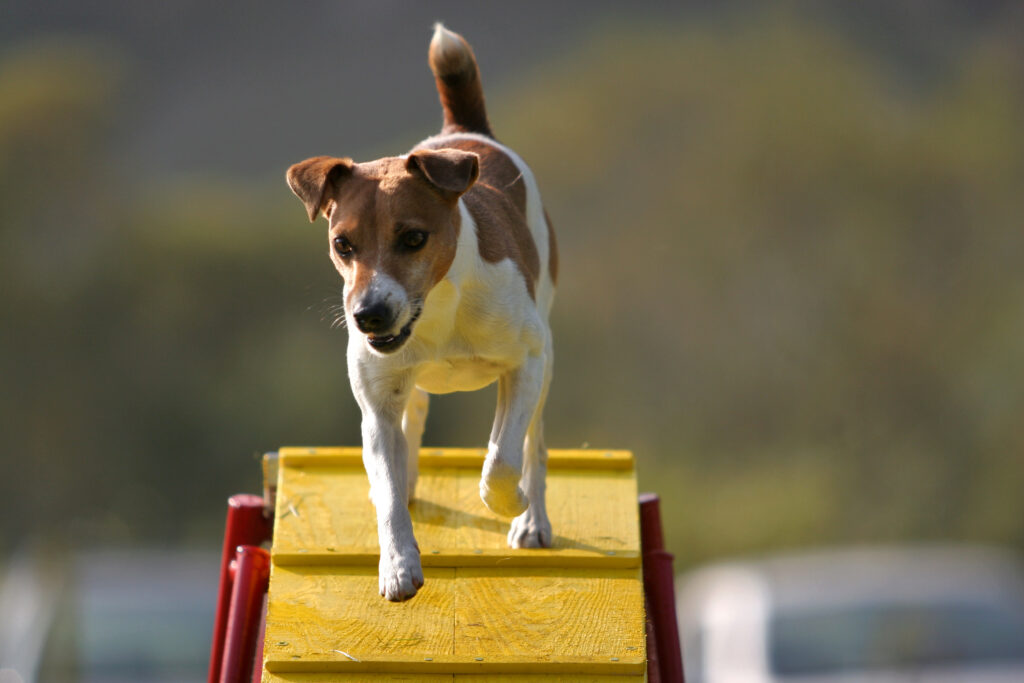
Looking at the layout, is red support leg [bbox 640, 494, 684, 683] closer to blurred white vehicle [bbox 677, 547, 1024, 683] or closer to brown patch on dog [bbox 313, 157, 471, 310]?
brown patch on dog [bbox 313, 157, 471, 310]

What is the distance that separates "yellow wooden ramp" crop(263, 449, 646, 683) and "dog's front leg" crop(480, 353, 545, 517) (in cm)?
45

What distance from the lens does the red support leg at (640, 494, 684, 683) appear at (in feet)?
18.7

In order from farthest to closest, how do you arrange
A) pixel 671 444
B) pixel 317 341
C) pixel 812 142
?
pixel 812 142
pixel 671 444
pixel 317 341

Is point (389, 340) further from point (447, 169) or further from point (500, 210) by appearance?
point (500, 210)

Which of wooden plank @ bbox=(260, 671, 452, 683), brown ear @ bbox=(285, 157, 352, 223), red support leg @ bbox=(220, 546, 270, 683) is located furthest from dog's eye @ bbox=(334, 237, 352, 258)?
red support leg @ bbox=(220, 546, 270, 683)

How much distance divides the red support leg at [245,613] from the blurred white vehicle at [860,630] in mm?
5843

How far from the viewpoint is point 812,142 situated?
22250 millimetres

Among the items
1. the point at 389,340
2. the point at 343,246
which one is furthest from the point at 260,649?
the point at 343,246

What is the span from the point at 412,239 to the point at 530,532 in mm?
1522

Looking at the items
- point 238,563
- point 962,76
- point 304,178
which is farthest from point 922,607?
point 962,76

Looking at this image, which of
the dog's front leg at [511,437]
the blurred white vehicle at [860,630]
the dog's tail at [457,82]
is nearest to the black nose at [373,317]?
the dog's front leg at [511,437]

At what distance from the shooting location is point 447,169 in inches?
185

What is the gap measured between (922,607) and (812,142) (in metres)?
11.4

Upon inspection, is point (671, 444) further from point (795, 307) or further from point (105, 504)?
point (105, 504)
